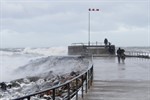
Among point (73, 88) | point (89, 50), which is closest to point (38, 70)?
point (89, 50)

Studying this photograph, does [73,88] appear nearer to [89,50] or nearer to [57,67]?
[57,67]

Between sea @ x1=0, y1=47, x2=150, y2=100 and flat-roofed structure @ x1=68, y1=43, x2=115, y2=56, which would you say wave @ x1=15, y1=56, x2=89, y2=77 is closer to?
sea @ x1=0, y1=47, x2=150, y2=100

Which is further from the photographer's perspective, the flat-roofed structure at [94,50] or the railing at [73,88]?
the flat-roofed structure at [94,50]

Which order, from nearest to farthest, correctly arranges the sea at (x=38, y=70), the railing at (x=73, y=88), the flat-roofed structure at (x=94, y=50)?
the railing at (x=73, y=88)
the sea at (x=38, y=70)
the flat-roofed structure at (x=94, y=50)

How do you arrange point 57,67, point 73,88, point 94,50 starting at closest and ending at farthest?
1. point 73,88
2. point 57,67
3. point 94,50

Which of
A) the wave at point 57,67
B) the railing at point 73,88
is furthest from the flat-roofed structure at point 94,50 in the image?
the railing at point 73,88

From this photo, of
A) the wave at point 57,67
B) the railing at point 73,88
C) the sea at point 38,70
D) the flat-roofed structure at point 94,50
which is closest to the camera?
the railing at point 73,88

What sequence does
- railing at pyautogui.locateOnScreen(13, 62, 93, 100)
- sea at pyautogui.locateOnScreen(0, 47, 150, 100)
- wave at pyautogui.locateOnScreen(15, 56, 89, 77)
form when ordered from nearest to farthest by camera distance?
1. railing at pyautogui.locateOnScreen(13, 62, 93, 100)
2. sea at pyautogui.locateOnScreen(0, 47, 150, 100)
3. wave at pyautogui.locateOnScreen(15, 56, 89, 77)

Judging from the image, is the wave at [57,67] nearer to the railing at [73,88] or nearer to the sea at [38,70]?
the sea at [38,70]

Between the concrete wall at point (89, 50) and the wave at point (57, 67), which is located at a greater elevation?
the concrete wall at point (89, 50)

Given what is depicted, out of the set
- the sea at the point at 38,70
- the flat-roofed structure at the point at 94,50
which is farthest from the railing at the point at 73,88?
the flat-roofed structure at the point at 94,50

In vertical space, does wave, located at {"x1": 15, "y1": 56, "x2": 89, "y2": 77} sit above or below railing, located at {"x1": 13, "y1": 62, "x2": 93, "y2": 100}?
below

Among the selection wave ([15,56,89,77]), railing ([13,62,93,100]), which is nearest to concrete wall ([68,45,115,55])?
wave ([15,56,89,77])

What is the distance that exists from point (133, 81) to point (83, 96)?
7.00 metres
